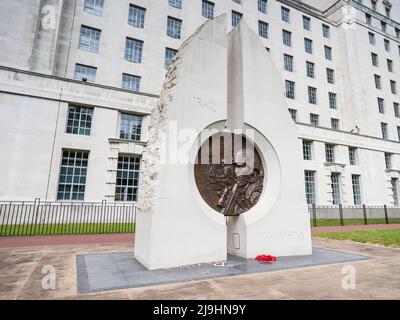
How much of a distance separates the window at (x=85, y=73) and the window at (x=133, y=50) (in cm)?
327

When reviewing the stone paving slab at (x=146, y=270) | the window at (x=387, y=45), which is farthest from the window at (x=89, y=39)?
the window at (x=387, y=45)

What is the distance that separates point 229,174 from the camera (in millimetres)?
6703

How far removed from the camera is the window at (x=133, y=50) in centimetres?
2120

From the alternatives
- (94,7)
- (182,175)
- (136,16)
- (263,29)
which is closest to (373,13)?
(263,29)

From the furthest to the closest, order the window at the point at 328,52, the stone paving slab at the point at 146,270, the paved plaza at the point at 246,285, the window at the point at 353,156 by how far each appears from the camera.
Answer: the window at the point at 328,52 → the window at the point at 353,156 → the stone paving slab at the point at 146,270 → the paved plaza at the point at 246,285

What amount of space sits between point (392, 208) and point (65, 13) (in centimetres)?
3700

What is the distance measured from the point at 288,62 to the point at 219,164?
26.8m

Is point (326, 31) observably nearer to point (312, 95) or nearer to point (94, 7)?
point (312, 95)

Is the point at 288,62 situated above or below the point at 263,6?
below

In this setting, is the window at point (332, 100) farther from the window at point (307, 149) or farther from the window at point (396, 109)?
the window at point (396, 109)

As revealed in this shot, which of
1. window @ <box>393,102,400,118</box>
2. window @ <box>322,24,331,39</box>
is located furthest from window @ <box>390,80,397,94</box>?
window @ <box>322,24,331,39</box>

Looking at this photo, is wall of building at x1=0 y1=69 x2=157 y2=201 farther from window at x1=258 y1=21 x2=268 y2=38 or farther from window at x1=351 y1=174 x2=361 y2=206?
window at x1=351 y1=174 x2=361 y2=206

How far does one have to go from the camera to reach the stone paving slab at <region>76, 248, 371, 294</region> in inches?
170
